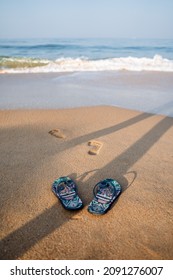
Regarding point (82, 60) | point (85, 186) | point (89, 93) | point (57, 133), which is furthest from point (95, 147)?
point (82, 60)

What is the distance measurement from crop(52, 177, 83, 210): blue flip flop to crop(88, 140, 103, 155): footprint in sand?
2.77 feet

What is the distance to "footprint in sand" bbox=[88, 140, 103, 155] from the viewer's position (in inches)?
147

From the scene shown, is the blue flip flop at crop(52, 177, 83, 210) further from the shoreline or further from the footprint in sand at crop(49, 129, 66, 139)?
the shoreline

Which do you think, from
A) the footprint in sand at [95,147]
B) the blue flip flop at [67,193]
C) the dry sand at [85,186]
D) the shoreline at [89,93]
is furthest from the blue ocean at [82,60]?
the blue flip flop at [67,193]

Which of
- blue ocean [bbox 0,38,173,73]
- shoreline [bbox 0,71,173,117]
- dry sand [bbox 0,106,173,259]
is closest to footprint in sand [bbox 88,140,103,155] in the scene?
dry sand [bbox 0,106,173,259]

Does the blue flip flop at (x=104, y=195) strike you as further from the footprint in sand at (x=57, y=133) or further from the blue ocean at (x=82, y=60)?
the blue ocean at (x=82, y=60)

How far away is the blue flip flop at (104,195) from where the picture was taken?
8.22 feet

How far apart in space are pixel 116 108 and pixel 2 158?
11.1 feet

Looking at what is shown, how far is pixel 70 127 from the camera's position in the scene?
15.6 feet

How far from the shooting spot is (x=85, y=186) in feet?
9.71

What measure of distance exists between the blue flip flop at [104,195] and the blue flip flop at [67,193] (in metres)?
0.16
